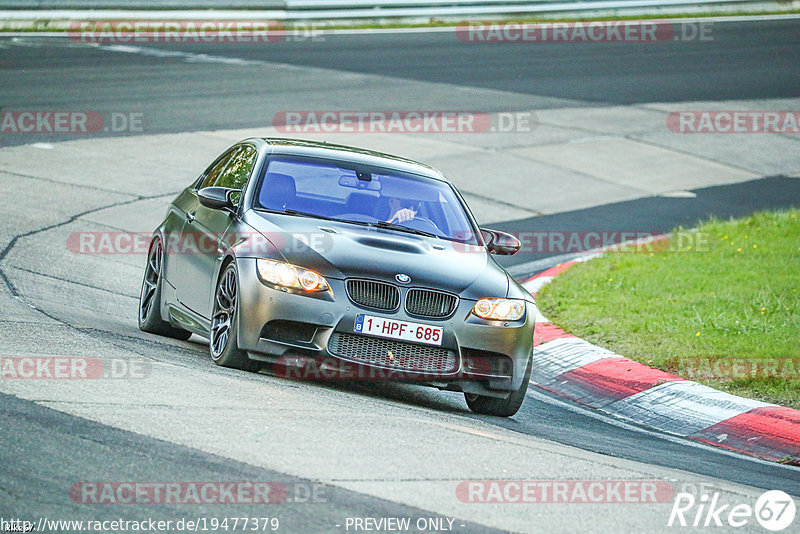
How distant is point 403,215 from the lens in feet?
28.0

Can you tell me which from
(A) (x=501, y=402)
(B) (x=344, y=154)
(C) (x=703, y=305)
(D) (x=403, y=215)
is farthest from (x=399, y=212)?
(C) (x=703, y=305)

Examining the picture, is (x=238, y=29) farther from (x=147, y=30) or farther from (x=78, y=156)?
(x=78, y=156)

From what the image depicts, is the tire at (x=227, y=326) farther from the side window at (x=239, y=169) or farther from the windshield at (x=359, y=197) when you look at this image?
the side window at (x=239, y=169)

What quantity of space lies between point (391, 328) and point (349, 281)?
14.7 inches

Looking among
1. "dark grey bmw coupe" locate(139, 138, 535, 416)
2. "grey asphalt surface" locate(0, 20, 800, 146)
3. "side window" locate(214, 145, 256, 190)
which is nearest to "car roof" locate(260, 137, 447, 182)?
"dark grey bmw coupe" locate(139, 138, 535, 416)

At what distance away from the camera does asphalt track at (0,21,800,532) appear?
5305 mm

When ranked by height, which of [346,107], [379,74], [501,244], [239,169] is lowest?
[346,107]

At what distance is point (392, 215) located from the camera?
8492 millimetres

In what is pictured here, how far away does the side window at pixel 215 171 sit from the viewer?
9.48 metres

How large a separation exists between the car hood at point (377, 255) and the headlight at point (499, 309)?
0.16 ft

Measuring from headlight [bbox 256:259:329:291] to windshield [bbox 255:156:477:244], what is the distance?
0.91m

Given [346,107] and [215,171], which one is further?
[346,107]

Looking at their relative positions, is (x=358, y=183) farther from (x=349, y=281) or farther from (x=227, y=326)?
(x=227, y=326)

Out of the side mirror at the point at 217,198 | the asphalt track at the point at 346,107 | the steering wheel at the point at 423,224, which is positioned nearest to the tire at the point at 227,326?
the asphalt track at the point at 346,107
